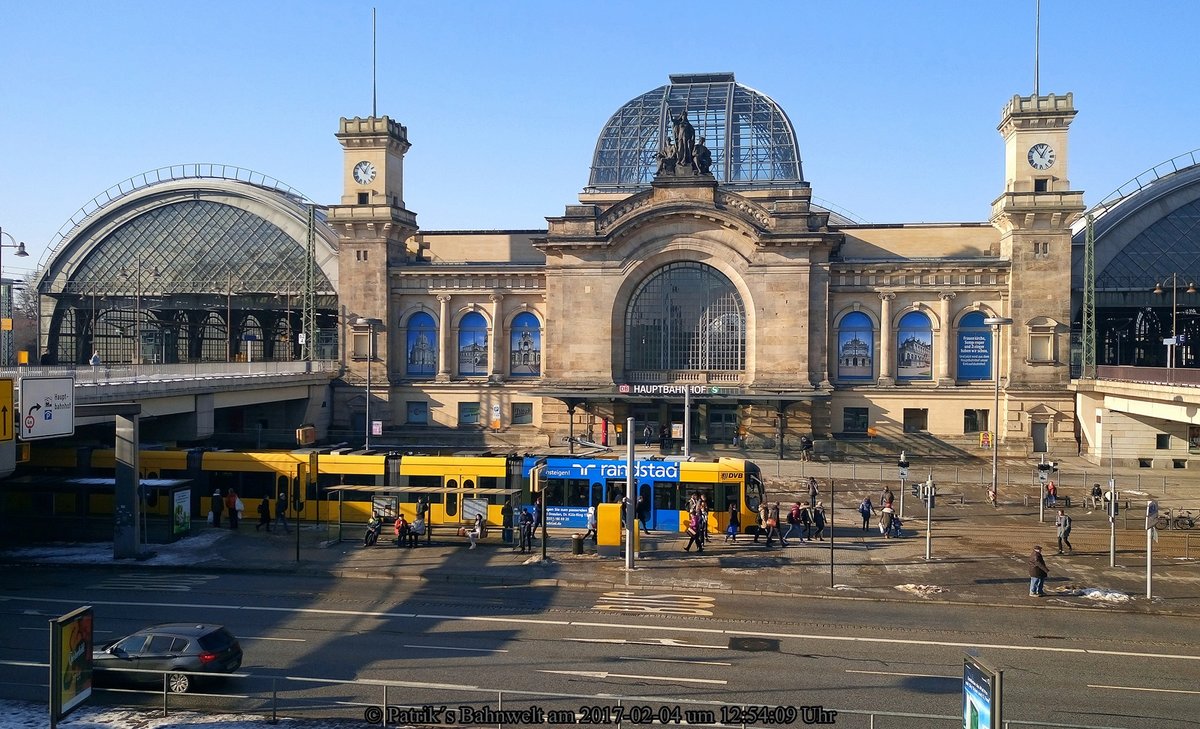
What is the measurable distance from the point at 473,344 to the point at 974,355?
115ft

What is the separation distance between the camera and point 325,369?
216ft

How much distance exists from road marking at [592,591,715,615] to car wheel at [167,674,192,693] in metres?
11.2

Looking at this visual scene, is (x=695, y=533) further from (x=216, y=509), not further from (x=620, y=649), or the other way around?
(x=216, y=509)

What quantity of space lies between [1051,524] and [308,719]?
3366cm

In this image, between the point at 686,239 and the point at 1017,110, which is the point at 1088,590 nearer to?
the point at 686,239

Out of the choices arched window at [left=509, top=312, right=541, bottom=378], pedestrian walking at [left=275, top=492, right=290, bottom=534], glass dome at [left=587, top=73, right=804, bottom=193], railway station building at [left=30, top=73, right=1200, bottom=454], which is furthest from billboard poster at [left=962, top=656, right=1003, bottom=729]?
glass dome at [left=587, top=73, right=804, bottom=193]

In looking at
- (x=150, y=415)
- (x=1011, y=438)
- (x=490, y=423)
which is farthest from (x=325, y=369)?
(x=1011, y=438)

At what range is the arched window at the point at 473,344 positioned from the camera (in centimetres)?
6681

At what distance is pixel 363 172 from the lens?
222 feet

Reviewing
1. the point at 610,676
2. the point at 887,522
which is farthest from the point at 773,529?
the point at 610,676

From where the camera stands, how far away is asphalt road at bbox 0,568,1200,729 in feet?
59.6

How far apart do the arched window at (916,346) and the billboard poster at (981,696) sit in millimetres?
50122

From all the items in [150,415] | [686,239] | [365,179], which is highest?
[365,179]

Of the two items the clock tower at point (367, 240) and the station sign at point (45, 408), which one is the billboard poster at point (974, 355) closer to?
the clock tower at point (367, 240)
